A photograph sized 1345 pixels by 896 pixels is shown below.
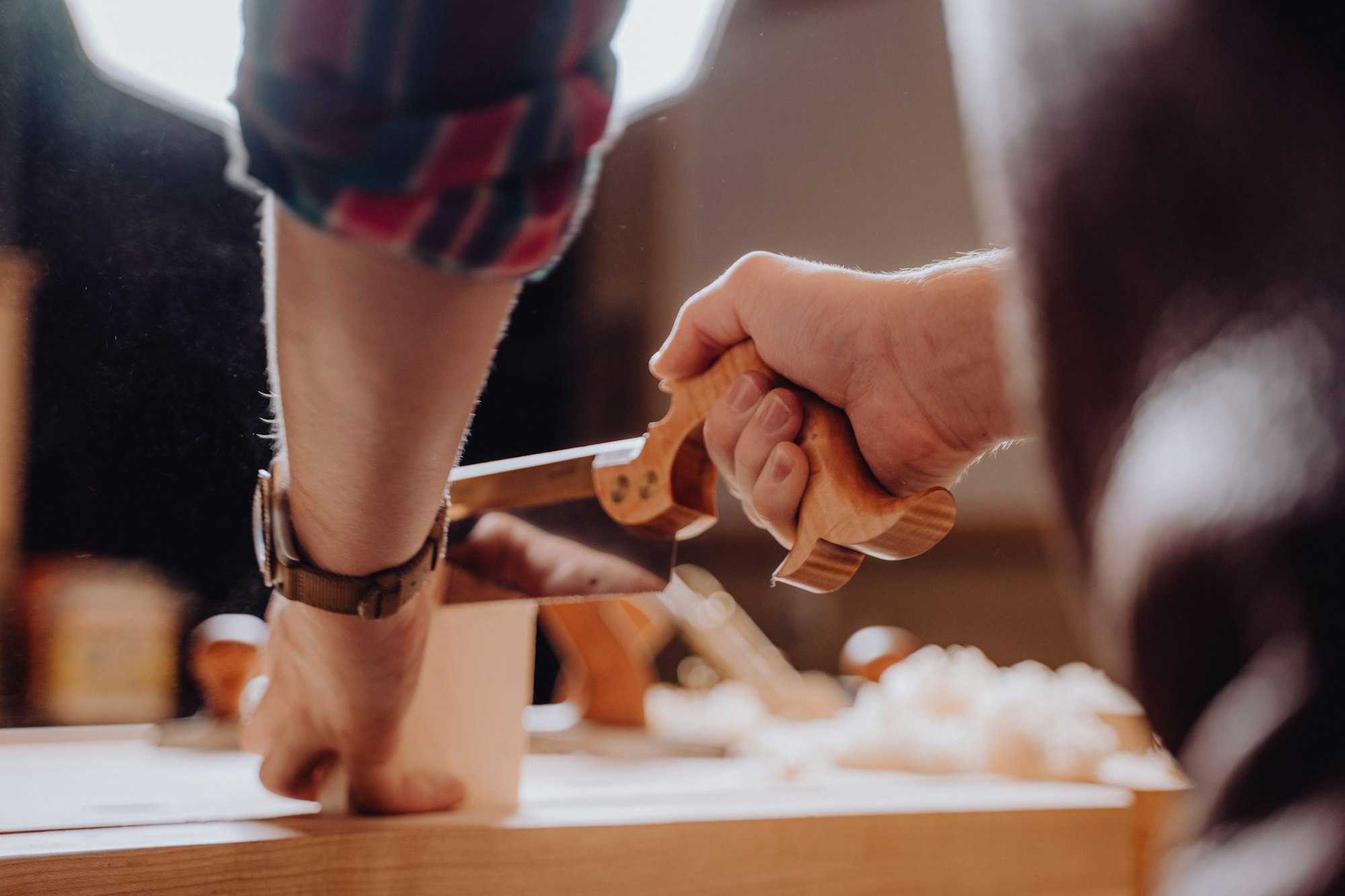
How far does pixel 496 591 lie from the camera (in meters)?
0.51

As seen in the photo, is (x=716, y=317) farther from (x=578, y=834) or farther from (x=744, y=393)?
(x=578, y=834)

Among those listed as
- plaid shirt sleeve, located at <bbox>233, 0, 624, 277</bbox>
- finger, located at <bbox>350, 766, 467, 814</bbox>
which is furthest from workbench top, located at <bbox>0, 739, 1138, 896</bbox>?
plaid shirt sleeve, located at <bbox>233, 0, 624, 277</bbox>

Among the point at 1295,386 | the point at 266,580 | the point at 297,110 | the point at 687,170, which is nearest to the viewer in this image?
the point at 1295,386

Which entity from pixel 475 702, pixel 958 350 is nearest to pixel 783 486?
pixel 958 350

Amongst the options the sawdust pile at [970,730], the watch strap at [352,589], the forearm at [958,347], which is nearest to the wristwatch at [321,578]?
the watch strap at [352,589]

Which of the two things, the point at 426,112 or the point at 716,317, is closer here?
the point at 426,112

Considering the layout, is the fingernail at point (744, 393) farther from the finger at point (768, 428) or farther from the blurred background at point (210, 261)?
the blurred background at point (210, 261)

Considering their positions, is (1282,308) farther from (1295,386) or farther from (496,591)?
(496,591)

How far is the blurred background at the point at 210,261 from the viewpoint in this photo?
46cm

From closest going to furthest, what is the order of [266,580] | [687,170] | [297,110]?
[297,110]
[266,580]
[687,170]

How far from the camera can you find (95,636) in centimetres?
56

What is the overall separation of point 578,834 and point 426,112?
14.2 inches

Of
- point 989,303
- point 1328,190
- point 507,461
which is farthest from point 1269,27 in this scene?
point 507,461

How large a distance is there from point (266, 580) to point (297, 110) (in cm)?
26
